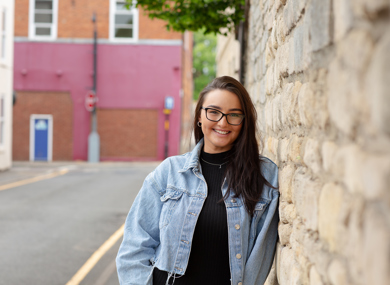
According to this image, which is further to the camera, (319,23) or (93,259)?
(93,259)

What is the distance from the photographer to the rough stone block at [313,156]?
79.7 inches

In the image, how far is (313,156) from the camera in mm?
2129

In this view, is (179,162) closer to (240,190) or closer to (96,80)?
(240,190)

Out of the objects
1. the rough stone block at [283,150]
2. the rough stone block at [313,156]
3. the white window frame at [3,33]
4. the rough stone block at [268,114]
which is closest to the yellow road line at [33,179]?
the white window frame at [3,33]

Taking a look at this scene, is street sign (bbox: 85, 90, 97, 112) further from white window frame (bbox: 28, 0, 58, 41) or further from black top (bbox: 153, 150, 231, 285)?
black top (bbox: 153, 150, 231, 285)

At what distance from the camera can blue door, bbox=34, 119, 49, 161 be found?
24.2m

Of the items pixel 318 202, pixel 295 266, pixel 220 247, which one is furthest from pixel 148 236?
pixel 318 202

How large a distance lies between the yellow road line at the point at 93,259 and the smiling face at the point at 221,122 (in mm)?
3554

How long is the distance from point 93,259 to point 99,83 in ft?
60.5

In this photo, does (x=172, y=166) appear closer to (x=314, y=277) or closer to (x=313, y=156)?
(x=313, y=156)

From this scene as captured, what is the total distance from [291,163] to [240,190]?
12.4 inches

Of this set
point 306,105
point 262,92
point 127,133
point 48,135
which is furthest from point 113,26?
point 306,105

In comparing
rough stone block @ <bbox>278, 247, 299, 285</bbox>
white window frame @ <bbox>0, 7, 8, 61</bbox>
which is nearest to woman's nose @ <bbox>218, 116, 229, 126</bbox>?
rough stone block @ <bbox>278, 247, 299, 285</bbox>

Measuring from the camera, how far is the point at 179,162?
2.90 m
